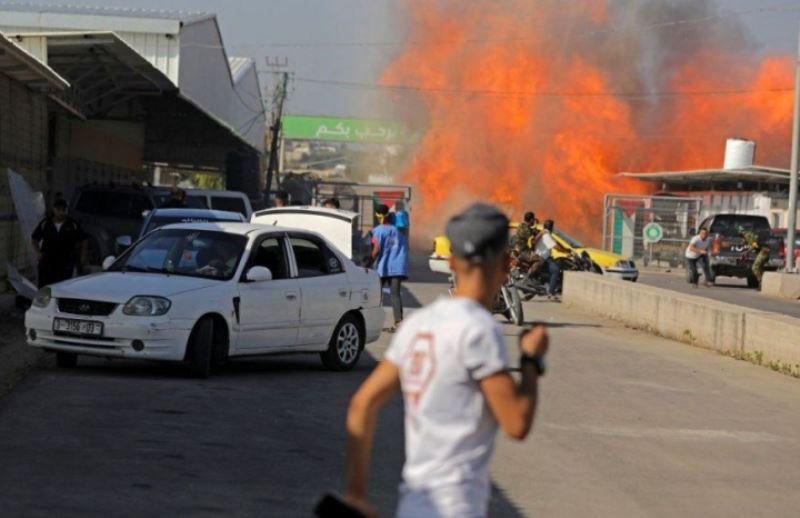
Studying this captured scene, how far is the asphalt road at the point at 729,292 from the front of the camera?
1284 inches

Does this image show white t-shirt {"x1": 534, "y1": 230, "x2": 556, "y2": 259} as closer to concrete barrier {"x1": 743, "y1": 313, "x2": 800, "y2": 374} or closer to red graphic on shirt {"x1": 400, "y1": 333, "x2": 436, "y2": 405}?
concrete barrier {"x1": 743, "y1": 313, "x2": 800, "y2": 374}

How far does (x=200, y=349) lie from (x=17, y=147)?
1155 centimetres

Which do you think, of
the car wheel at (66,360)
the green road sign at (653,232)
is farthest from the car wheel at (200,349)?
the green road sign at (653,232)

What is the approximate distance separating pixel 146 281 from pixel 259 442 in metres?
4.11

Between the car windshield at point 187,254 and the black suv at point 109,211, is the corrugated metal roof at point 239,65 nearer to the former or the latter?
the black suv at point 109,211

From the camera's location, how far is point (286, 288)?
15.1 m

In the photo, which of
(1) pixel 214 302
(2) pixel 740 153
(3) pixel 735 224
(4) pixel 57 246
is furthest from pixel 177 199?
(2) pixel 740 153

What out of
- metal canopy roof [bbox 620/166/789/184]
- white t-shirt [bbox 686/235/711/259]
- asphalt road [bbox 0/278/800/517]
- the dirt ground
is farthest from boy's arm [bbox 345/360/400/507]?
metal canopy roof [bbox 620/166/789/184]

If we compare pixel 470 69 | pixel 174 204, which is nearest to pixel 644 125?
pixel 470 69

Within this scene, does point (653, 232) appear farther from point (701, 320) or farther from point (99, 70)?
point (701, 320)

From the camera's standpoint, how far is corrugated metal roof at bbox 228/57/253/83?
240 ft

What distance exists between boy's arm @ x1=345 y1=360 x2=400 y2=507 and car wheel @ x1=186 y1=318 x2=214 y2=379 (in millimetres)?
9441

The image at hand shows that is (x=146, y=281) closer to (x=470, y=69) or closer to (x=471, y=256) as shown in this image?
(x=471, y=256)

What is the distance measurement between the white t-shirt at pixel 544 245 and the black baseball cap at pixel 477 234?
22989 millimetres
